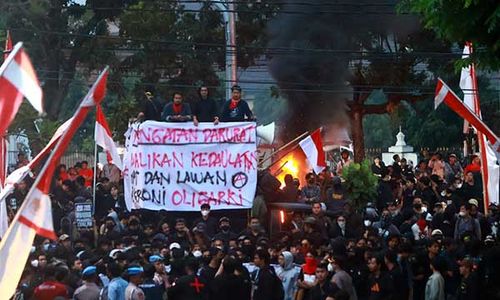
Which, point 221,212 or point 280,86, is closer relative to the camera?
point 221,212

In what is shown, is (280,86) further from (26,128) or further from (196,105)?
(196,105)

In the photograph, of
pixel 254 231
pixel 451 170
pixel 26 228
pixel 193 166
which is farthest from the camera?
pixel 451 170

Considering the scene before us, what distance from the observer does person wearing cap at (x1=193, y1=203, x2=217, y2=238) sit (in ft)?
52.5

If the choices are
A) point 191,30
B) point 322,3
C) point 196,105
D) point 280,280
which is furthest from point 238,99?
point 191,30

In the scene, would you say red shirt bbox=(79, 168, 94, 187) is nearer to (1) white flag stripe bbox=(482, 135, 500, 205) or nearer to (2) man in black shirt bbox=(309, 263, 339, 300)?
(1) white flag stripe bbox=(482, 135, 500, 205)

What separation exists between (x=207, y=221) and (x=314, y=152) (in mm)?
3977

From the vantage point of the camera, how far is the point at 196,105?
1783 centimetres

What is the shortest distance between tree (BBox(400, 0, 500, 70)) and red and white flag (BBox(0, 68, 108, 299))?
546 cm

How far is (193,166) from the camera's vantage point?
55.4 feet

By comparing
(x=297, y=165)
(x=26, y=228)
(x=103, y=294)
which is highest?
(x=297, y=165)

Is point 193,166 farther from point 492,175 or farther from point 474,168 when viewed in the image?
point 474,168

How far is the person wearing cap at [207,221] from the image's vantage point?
1602cm

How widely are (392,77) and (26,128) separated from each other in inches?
414

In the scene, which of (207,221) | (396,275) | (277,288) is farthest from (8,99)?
(207,221)
